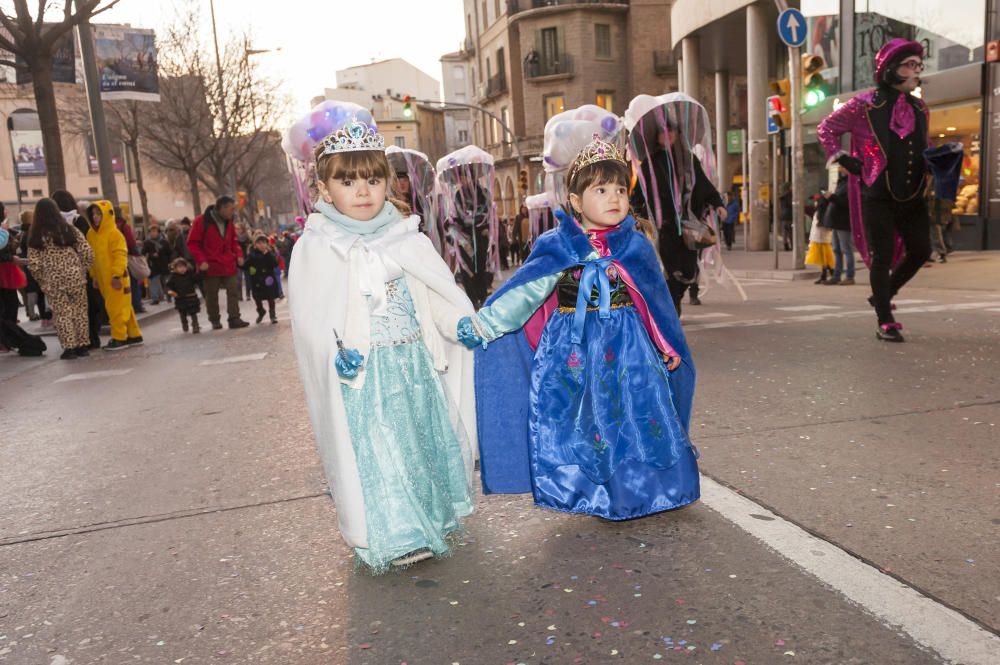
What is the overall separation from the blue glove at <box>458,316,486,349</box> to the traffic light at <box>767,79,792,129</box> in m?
13.0

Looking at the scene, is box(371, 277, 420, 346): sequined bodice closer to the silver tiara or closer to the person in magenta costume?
the silver tiara

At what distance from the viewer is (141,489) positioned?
4.40 meters

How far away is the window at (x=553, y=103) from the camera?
1887 inches

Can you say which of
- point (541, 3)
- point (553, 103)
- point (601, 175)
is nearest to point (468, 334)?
point (601, 175)

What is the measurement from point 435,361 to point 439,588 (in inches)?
33.1

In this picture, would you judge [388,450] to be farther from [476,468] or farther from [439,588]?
[476,468]

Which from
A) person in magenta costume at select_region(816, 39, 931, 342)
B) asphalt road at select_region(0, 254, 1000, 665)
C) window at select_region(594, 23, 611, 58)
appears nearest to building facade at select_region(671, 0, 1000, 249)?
person in magenta costume at select_region(816, 39, 931, 342)

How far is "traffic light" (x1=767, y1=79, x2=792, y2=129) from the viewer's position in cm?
1464

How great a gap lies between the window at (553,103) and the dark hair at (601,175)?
45869 millimetres

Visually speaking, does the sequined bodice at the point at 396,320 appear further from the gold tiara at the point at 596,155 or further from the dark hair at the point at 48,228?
the dark hair at the point at 48,228

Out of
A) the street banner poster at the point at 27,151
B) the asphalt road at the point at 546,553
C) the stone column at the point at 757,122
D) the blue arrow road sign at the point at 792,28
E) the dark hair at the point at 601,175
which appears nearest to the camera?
the asphalt road at the point at 546,553

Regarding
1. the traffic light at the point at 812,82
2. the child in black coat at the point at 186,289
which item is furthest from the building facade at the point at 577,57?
the child in black coat at the point at 186,289

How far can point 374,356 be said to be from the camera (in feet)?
10.1

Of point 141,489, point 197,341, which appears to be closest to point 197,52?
point 197,341
